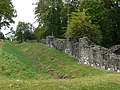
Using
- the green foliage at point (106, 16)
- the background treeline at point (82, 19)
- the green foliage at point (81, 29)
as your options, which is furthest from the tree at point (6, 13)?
the green foliage at point (81, 29)

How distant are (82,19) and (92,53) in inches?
480

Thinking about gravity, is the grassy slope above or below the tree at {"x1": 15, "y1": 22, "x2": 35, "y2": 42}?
below

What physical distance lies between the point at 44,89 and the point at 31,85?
0.74 m

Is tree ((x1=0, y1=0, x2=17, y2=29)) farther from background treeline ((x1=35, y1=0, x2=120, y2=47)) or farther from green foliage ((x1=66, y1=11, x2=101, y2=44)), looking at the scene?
green foliage ((x1=66, y1=11, x2=101, y2=44))

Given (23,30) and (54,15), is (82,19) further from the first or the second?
(23,30)

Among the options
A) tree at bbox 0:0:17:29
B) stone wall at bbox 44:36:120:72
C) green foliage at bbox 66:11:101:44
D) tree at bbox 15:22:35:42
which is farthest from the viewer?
tree at bbox 15:22:35:42

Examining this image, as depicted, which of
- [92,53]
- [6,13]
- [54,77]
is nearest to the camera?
[54,77]

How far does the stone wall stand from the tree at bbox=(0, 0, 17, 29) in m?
25.3

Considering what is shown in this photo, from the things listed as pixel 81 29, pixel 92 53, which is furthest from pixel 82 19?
pixel 92 53

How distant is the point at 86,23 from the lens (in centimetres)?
4125

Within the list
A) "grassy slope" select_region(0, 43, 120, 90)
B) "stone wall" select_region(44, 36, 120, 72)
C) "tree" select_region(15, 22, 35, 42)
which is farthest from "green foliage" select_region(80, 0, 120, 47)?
"tree" select_region(15, 22, 35, 42)

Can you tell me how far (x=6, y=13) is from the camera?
6619 cm

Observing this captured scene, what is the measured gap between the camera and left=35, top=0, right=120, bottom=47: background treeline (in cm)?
4156

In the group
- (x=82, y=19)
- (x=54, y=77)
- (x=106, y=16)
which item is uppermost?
(x=106, y=16)
